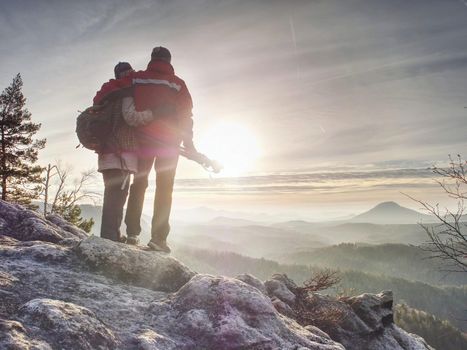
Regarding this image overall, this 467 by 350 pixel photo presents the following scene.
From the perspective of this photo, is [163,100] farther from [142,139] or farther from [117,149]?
[117,149]

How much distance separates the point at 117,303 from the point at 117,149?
2639 millimetres

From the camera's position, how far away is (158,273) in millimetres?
5129

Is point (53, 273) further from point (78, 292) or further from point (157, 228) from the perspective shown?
point (157, 228)

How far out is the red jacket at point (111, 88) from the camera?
5.70 meters

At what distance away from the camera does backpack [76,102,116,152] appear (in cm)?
559

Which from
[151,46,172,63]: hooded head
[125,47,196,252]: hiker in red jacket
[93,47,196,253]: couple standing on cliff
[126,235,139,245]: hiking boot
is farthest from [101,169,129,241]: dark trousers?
[151,46,172,63]: hooded head

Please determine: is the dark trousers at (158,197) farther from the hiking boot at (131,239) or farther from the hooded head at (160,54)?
the hooded head at (160,54)

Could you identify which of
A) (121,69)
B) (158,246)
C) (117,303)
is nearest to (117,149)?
(121,69)

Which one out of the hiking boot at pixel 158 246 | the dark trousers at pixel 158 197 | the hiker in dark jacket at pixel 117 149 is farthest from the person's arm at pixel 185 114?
the hiking boot at pixel 158 246

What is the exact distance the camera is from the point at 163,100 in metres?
5.88

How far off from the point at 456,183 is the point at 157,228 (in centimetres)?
838

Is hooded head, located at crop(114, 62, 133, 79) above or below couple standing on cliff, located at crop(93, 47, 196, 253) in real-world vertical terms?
above

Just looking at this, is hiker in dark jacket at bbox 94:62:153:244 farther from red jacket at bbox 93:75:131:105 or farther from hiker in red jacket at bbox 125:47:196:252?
hiker in red jacket at bbox 125:47:196:252

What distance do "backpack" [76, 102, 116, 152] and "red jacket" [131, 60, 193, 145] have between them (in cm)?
49
